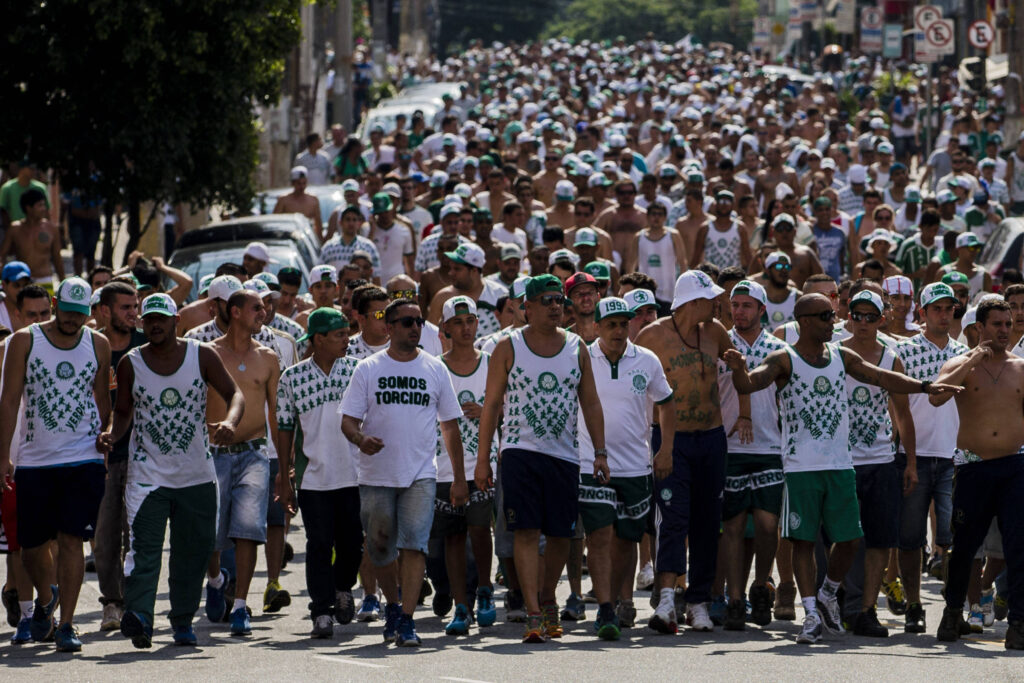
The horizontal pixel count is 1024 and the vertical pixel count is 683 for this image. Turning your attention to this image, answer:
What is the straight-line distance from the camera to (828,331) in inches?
429

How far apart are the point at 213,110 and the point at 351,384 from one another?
9.92 metres

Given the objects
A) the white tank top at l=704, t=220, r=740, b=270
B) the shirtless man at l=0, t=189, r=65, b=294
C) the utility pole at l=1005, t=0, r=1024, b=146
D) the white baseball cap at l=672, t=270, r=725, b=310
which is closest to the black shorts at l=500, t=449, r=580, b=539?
the white baseball cap at l=672, t=270, r=725, b=310

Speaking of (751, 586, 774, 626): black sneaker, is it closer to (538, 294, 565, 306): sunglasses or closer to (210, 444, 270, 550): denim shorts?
(538, 294, 565, 306): sunglasses

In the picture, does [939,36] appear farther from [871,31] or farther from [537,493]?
[871,31]

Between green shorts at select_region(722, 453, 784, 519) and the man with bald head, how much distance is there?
326 mm

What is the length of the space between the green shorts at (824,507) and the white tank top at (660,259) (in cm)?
Result: 739

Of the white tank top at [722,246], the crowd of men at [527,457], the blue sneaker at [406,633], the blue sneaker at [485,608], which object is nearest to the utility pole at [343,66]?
the white tank top at [722,246]

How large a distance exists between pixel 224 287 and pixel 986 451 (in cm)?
434

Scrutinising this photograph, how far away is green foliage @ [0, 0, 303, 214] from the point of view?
18.8 metres

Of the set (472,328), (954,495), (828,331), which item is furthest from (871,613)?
(472,328)

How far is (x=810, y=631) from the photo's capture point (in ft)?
34.6

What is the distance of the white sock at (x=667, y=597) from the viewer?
35.6ft

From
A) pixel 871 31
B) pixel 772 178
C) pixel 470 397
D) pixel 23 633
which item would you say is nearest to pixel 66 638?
pixel 23 633

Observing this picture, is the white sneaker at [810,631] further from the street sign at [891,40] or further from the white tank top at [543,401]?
the street sign at [891,40]
